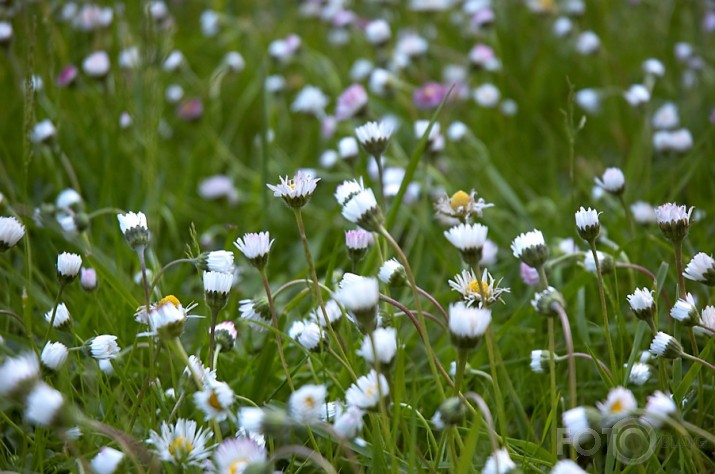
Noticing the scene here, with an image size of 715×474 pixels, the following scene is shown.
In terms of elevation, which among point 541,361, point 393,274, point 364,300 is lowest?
point 541,361

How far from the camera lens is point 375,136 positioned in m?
1.16

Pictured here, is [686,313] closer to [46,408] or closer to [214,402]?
[214,402]

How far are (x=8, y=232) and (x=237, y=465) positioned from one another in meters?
0.44

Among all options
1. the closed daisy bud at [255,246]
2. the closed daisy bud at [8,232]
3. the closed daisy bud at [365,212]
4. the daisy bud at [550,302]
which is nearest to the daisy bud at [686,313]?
the daisy bud at [550,302]

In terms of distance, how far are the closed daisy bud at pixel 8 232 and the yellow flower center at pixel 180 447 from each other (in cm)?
34

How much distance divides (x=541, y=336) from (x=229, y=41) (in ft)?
5.04

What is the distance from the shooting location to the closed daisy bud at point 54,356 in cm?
90

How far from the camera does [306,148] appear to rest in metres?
2.05

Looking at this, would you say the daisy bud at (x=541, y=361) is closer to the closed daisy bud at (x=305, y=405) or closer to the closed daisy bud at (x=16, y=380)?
the closed daisy bud at (x=305, y=405)

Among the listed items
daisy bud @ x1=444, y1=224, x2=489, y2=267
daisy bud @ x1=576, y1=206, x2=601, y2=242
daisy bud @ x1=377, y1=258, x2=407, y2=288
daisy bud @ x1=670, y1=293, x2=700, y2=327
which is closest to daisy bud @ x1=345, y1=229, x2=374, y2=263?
daisy bud @ x1=377, y1=258, x2=407, y2=288

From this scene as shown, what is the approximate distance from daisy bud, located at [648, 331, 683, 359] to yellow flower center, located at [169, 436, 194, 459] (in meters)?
0.51

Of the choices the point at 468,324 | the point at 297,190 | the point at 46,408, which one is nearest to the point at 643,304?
the point at 468,324

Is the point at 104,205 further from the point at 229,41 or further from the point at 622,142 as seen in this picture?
the point at 622,142

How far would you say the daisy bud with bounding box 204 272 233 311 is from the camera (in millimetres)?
924
